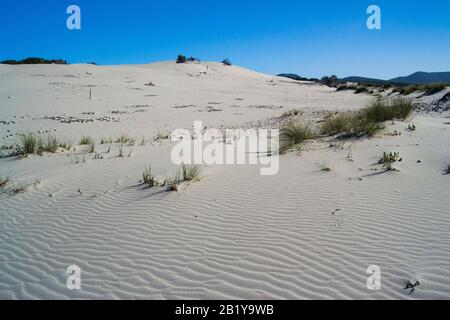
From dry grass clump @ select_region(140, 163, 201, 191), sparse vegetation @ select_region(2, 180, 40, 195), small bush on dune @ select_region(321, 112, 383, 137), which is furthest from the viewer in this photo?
small bush on dune @ select_region(321, 112, 383, 137)

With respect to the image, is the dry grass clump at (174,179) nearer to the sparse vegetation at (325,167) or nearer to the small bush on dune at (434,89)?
the sparse vegetation at (325,167)

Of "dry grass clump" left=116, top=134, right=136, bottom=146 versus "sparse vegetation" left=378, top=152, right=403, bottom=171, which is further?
"dry grass clump" left=116, top=134, right=136, bottom=146

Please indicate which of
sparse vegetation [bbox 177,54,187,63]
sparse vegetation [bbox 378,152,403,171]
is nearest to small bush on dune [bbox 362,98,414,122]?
sparse vegetation [bbox 378,152,403,171]

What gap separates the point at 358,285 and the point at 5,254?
4278 mm

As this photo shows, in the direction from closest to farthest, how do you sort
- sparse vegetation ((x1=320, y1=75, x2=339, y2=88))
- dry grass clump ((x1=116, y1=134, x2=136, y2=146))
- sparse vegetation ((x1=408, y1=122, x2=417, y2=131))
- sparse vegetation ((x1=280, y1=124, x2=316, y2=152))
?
sparse vegetation ((x1=280, y1=124, x2=316, y2=152))
sparse vegetation ((x1=408, y1=122, x2=417, y2=131))
dry grass clump ((x1=116, y1=134, x2=136, y2=146))
sparse vegetation ((x1=320, y1=75, x2=339, y2=88))

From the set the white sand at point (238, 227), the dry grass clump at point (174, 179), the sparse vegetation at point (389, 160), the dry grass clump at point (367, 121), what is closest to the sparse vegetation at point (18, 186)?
the white sand at point (238, 227)

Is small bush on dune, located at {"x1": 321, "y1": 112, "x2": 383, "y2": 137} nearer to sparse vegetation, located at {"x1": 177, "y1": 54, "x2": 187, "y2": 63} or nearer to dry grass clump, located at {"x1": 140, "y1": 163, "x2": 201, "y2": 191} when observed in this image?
dry grass clump, located at {"x1": 140, "y1": 163, "x2": 201, "y2": 191}

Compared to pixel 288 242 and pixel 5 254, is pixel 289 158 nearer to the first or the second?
pixel 288 242

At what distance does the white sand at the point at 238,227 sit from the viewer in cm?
368

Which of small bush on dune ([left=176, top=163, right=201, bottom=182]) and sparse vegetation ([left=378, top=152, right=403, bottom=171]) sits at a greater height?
sparse vegetation ([left=378, top=152, right=403, bottom=171])

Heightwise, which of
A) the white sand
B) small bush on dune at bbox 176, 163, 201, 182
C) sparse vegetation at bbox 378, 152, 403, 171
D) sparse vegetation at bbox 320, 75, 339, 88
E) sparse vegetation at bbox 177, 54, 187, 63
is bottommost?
the white sand

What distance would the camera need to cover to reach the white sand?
3676mm

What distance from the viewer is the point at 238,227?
499cm

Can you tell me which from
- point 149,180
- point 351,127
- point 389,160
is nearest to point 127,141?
point 149,180
